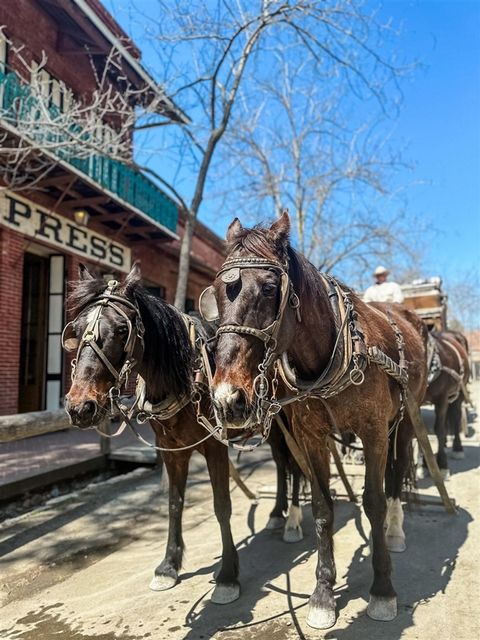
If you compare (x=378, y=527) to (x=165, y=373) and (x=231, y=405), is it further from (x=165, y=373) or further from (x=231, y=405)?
(x=165, y=373)

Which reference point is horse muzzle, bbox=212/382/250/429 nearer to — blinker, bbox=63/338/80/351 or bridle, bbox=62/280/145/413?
bridle, bbox=62/280/145/413

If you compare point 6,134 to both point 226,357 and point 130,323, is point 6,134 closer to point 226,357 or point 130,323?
point 130,323

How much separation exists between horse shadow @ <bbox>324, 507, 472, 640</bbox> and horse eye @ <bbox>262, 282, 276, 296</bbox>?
2.09 m

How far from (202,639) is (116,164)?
10372mm

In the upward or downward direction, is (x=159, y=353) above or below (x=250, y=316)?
below

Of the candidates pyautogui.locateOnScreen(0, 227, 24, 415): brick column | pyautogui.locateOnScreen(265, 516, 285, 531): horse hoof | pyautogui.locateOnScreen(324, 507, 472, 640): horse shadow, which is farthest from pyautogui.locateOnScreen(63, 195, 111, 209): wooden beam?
pyautogui.locateOnScreen(324, 507, 472, 640): horse shadow

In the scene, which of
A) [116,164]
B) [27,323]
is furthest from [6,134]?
[27,323]

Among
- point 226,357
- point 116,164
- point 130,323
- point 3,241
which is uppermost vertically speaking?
point 116,164

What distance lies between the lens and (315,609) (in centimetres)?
291

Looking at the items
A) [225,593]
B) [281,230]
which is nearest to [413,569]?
[225,593]

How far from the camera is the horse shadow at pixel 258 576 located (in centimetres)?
298

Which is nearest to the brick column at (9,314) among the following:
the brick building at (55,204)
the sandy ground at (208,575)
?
the brick building at (55,204)

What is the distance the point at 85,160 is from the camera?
395 inches

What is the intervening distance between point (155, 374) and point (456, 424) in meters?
6.14
